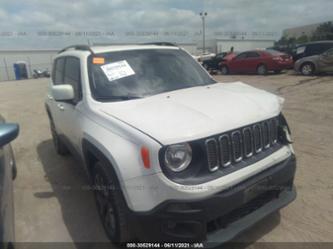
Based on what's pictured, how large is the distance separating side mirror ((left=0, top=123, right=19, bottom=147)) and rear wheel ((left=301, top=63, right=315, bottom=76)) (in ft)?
48.4

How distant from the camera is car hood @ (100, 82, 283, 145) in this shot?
2.22 metres

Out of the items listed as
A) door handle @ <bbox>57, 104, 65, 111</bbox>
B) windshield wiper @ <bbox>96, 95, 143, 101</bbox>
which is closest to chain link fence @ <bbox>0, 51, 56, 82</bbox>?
door handle @ <bbox>57, 104, 65, 111</bbox>

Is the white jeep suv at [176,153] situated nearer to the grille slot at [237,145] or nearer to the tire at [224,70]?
the grille slot at [237,145]

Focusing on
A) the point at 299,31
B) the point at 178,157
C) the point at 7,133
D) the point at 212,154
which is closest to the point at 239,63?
the point at 212,154

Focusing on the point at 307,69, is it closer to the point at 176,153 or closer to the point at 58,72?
the point at 58,72

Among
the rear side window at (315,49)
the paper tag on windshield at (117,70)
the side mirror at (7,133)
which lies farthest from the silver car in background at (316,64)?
the side mirror at (7,133)

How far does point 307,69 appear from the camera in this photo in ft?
47.1

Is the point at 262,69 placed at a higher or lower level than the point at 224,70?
higher

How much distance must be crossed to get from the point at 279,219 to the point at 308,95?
24.5ft

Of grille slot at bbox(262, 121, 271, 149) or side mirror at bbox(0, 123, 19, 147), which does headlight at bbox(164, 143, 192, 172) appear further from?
side mirror at bbox(0, 123, 19, 147)

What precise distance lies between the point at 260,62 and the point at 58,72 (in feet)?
46.3

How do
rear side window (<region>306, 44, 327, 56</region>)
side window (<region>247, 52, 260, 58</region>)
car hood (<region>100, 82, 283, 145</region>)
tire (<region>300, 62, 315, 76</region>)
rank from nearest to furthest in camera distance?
car hood (<region>100, 82, 283, 145</region>) < tire (<region>300, 62, 315, 76</region>) < rear side window (<region>306, 44, 327, 56</region>) < side window (<region>247, 52, 260, 58</region>)

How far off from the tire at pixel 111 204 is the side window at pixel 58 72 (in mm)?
2123

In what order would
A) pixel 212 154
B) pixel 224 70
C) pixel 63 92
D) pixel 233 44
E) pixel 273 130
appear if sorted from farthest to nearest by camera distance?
1. pixel 233 44
2. pixel 224 70
3. pixel 63 92
4. pixel 273 130
5. pixel 212 154
